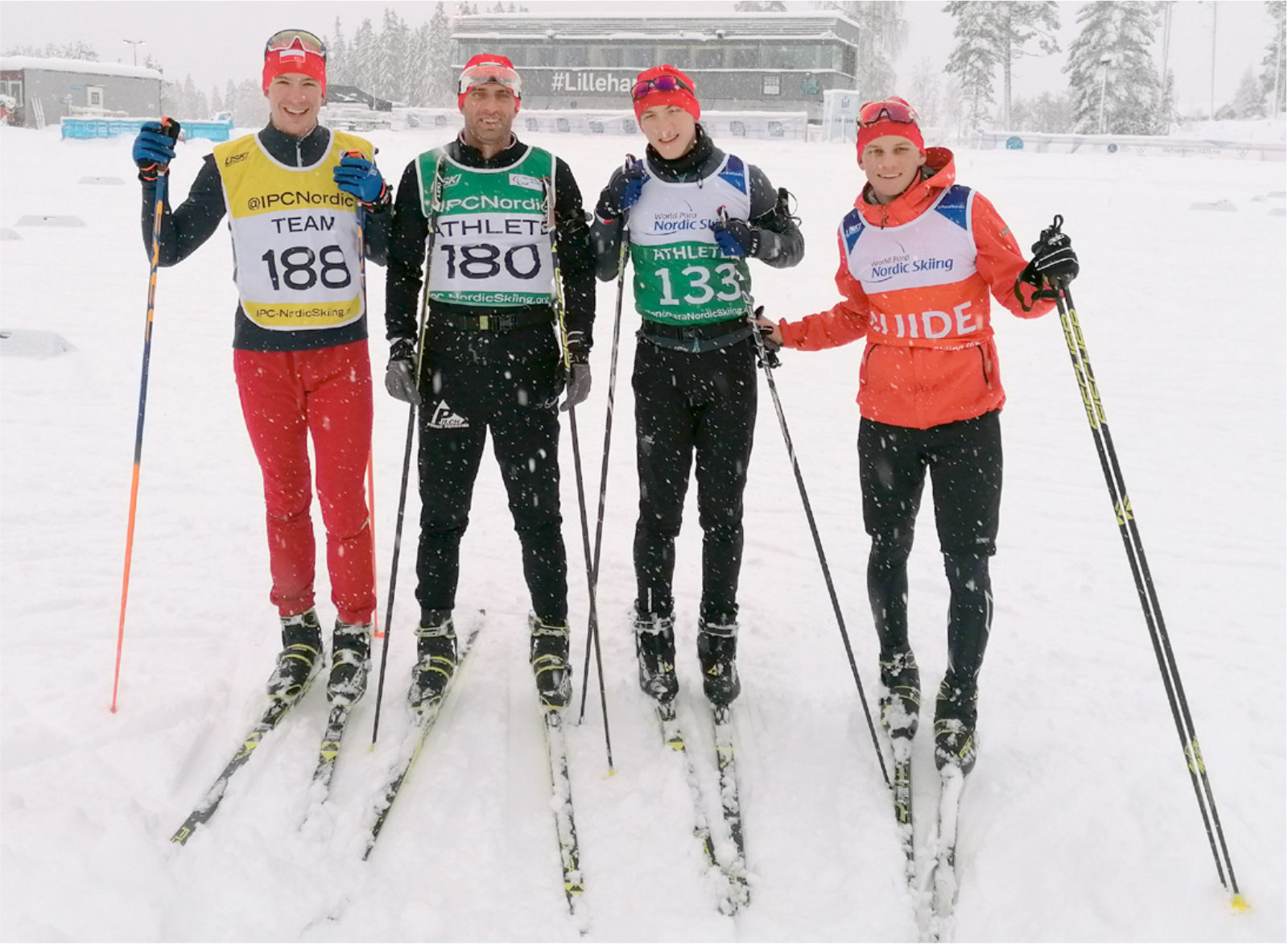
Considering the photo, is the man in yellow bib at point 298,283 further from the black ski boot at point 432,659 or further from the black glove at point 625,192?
the black glove at point 625,192

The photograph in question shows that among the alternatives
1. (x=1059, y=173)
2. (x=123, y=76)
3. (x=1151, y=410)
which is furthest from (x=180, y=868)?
(x=123, y=76)

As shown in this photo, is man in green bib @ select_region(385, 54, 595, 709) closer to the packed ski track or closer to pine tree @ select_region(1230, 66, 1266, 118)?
the packed ski track

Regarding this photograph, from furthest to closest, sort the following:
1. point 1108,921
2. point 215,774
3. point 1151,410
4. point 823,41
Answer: point 823,41
point 1151,410
point 215,774
point 1108,921

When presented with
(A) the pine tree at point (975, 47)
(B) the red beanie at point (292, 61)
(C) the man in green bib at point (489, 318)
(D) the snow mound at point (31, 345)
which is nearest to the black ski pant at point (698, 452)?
(C) the man in green bib at point (489, 318)

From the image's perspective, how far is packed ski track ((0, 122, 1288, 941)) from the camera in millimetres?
2746

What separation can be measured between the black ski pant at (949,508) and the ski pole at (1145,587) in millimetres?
336

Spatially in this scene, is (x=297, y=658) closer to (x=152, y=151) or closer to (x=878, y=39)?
(x=152, y=151)

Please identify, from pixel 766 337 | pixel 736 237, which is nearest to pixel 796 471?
pixel 766 337

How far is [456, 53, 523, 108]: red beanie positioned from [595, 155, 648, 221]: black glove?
48cm

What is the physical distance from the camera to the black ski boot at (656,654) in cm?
371

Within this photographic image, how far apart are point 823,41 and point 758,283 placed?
36.5 meters

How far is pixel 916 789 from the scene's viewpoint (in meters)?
3.26

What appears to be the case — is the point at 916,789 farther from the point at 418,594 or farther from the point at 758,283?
the point at 758,283

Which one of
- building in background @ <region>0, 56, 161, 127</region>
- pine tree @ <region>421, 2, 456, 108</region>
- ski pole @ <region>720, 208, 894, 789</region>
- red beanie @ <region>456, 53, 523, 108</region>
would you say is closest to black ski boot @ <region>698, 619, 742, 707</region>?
ski pole @ <region>720, 208, 894, 789</region>
